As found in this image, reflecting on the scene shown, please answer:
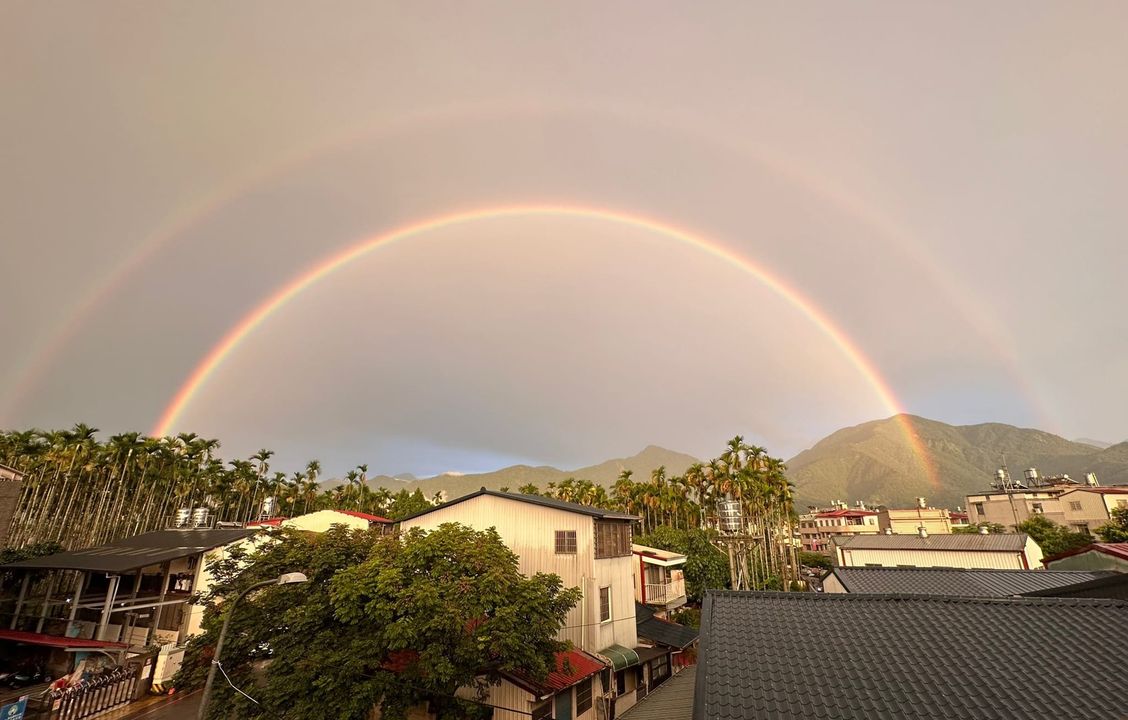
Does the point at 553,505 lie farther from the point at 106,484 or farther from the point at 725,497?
the point at 106,484

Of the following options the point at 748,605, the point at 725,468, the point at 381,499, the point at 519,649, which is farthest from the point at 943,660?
the point at 381,499

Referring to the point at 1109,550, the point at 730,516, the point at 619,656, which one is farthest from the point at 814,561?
the point at 619,656

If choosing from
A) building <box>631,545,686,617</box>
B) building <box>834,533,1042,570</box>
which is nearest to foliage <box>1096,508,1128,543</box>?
building <box>834,533,1042,570</box>

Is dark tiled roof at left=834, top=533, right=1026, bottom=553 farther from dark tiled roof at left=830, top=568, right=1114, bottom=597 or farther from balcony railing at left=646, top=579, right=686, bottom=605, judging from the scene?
dark tiled roof at left=830, top=568, right=1114, bottom=597

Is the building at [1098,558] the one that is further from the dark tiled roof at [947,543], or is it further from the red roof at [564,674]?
the red roof at [564,674]

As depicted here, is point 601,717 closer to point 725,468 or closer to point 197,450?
point 725,468

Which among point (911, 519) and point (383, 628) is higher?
point (911, 519)

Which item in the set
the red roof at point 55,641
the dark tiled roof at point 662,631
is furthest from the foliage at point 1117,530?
the red roof at point 55,641

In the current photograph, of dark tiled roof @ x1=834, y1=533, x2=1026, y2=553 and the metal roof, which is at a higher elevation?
the metal roof
